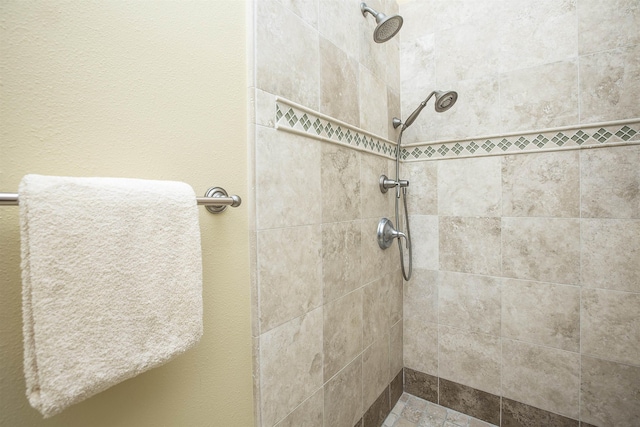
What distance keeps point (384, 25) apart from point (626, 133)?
1.11 m

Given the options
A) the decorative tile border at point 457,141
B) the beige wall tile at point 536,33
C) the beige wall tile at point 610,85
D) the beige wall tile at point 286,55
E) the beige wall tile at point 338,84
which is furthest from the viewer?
the beige wall tile at point 536,33

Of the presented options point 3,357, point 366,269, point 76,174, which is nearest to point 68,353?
point 3,357

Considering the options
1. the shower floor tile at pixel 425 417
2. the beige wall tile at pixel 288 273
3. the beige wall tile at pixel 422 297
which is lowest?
the shower floor tile at pixel 425 417

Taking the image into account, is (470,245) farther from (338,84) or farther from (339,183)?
(338,84)

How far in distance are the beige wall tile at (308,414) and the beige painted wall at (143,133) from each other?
17 centimetres

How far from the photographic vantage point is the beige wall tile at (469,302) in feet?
4.82

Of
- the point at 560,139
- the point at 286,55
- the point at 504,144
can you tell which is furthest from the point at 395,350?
the point at 286,55

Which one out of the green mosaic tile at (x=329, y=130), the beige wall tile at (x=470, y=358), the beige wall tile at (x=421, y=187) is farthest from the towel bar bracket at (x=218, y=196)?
the beige wall tile at (x=470, y=358)

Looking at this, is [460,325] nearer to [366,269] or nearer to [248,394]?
[366,269]

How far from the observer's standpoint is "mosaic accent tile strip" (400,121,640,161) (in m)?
1.20

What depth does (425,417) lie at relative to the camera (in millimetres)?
1537

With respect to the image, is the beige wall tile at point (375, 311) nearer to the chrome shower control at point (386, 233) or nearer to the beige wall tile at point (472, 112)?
the chrome shower control at point (386, 233)

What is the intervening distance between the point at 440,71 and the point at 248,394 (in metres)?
1.75

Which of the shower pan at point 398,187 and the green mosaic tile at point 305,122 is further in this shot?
the shower pan at point 398,187
